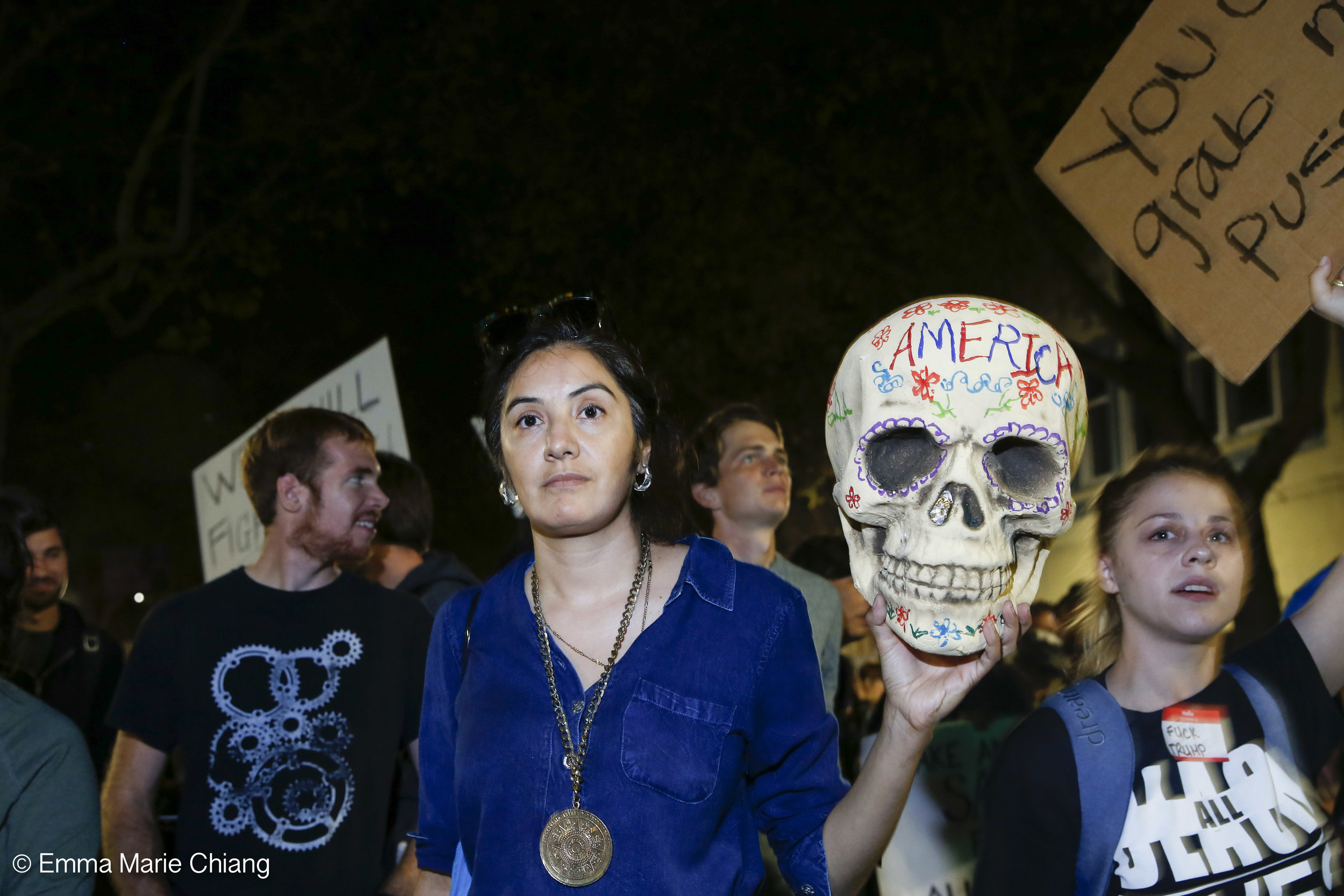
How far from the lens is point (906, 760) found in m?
2.04

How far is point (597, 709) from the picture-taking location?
6.91 feet

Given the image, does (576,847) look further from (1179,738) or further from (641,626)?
(1179,738)

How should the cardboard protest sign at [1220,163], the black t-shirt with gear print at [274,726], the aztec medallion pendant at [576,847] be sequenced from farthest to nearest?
the black t-shirt with gear print at [274,726]
the cardboard protest sign at [1220,163]
the aztec medallion pendant at [576,847]

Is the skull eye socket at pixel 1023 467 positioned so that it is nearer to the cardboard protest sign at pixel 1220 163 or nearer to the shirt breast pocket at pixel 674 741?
the cardboard protest sign at pixel 1220 163

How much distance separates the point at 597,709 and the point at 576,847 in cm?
25

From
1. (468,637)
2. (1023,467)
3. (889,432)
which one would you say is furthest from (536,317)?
(1023,467)

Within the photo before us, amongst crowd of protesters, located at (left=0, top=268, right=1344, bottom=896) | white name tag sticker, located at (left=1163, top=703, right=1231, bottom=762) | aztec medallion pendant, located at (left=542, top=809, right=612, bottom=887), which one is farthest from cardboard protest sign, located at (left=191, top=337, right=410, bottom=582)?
white name tag sticker, located at (left=1163, top=703, right=1231, bottom=762)

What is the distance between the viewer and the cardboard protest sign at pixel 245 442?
18.1 ft

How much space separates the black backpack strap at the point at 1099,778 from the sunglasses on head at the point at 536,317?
51.0 inches

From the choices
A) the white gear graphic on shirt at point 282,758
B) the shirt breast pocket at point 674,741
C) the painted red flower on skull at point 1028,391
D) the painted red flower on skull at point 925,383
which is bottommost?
the shirt breast pocket at point 674,741

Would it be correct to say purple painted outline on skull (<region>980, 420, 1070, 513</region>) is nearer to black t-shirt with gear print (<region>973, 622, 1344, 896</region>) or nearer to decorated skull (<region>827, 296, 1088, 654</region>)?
decorated skull (<region>827, 296, 1088, 654</region>)

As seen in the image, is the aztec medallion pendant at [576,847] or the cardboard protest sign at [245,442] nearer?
the aztec medallion pendant at [576,847]

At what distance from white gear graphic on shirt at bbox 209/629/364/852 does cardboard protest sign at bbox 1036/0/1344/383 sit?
2.53m

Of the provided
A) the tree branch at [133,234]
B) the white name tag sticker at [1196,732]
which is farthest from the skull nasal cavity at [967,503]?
the tree branch at [133,234]
